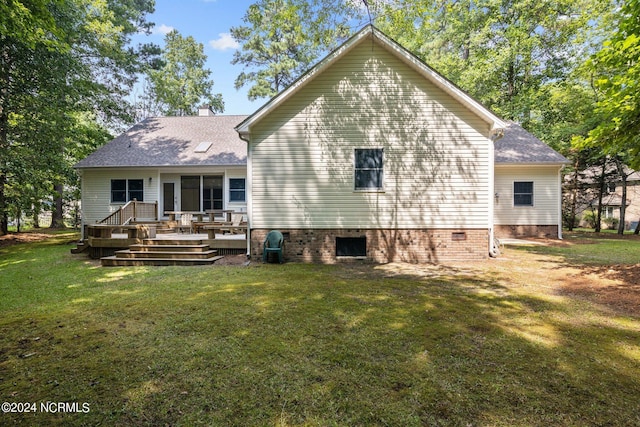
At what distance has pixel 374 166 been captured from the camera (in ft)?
30.4

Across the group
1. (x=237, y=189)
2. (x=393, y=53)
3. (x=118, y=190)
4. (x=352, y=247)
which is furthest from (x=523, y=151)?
(x=118, y=190)

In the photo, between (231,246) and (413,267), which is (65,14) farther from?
(413,267)

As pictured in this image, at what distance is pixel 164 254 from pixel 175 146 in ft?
27.0

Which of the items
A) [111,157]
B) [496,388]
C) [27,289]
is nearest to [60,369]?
[496,388]

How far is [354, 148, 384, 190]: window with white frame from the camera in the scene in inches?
365

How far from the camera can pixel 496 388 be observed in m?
2.83

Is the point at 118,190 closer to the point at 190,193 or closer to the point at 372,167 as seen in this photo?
the point at 190,193

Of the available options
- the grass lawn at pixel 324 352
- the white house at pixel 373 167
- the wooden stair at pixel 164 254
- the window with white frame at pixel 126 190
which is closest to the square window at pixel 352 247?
the white house at pixel 373 167

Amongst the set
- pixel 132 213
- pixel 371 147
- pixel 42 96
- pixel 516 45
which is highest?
pixel 516 45

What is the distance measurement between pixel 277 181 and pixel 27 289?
243 inches

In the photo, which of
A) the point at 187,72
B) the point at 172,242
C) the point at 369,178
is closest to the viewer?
the point at 369,178

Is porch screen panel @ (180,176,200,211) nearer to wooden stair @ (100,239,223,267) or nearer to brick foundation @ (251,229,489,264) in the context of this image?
wooden stair @ (100,239,223,267)

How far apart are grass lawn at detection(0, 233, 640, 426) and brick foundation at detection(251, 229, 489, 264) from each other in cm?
227

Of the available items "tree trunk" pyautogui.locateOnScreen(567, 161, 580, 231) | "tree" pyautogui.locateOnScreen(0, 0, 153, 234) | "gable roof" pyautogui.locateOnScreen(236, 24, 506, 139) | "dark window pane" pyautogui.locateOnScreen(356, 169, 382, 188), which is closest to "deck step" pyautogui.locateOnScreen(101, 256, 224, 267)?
"gable roof" pyautogui.locateOnScreen(236, 24, 506, 139)
